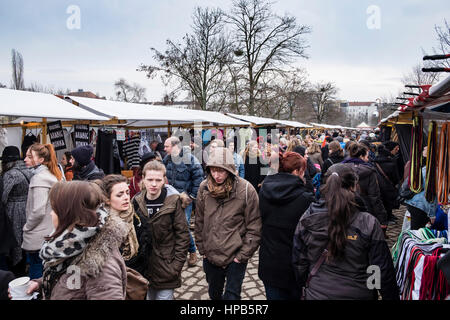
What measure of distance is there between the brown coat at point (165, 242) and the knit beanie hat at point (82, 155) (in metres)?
1.84

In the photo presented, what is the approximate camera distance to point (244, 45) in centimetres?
2347

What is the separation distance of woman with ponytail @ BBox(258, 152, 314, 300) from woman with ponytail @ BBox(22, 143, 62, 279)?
94.8 inches

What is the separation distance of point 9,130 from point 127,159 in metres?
2.60

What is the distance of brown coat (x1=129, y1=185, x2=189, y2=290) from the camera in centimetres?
252

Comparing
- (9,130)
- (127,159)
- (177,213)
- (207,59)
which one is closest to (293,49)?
(207,59)

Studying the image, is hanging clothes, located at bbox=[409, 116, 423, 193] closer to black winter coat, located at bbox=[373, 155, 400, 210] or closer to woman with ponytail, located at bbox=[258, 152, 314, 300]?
black winter coat, located at bbox=[373, 155, 400, 210]

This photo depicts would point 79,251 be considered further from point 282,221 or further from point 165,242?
point 282,221

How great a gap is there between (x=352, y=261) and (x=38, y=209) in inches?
124

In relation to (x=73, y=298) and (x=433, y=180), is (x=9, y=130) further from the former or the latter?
(x=433, y=180)

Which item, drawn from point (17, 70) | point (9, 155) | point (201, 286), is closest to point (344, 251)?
point (201, 286)

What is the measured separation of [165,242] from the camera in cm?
257

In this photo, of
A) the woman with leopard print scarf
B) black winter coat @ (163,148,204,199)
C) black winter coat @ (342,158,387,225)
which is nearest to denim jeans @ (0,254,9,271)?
black winter coat @ (163,148,204,199)

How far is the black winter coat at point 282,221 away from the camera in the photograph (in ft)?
7.98
